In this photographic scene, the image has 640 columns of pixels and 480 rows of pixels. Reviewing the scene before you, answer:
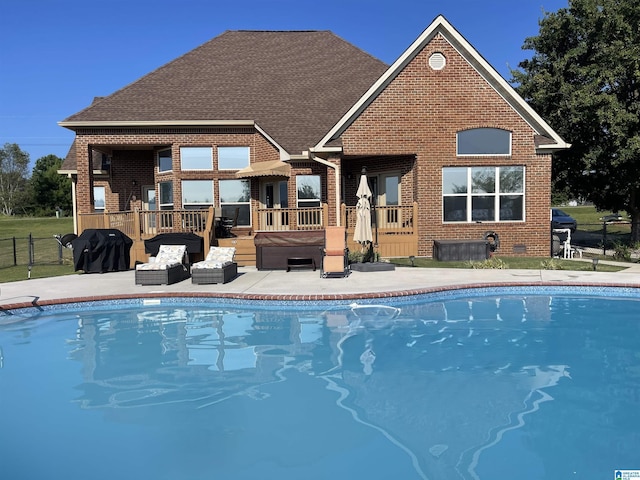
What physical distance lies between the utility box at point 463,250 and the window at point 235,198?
26.8 feet

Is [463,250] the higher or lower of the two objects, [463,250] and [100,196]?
the lower

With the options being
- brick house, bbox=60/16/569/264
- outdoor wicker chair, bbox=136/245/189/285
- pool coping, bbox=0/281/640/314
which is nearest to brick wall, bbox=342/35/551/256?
brick house, bbox=60/16/569/264

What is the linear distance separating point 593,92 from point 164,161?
17.9 metres

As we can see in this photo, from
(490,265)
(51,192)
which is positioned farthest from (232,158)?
(51,192)

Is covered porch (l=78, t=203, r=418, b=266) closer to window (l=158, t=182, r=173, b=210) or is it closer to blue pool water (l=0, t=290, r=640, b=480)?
window (l=158, t=182, r=173, b=210)

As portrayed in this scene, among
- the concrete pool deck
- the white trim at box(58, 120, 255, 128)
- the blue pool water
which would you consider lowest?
the blue pool water

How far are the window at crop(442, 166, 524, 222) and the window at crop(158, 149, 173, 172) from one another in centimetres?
1118

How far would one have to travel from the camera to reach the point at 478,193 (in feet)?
60.4

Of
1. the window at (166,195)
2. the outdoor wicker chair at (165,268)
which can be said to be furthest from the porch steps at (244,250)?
the window at (166,195)

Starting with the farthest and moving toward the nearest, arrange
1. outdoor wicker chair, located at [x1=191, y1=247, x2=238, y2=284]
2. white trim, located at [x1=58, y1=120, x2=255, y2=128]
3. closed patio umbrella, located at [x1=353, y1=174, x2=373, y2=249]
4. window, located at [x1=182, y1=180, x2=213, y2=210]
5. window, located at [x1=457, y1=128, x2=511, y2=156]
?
window, located at [x1=182, y1=180, x2=213, y2=210]
white trim, located at [x1=58, y1=120, x2=255, y2=128]
window, located at [x1=457, y1=128, x2=511, y2=156]
closed patio umbrella, located at [x1=353, y1=174, x2=373, y2=249]
outdoor wicker chair, located at [x1=191, y1=247, x2=238, y2=284]

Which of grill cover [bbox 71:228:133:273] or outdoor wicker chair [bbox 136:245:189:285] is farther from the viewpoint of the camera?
grill cover [bbox 71:228:133:273]

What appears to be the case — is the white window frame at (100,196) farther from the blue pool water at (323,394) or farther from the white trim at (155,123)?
the blue pool water at (323,394)

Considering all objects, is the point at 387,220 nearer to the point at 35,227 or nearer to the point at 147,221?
the point at 147,221

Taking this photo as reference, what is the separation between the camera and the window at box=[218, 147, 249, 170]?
20.5 metres
